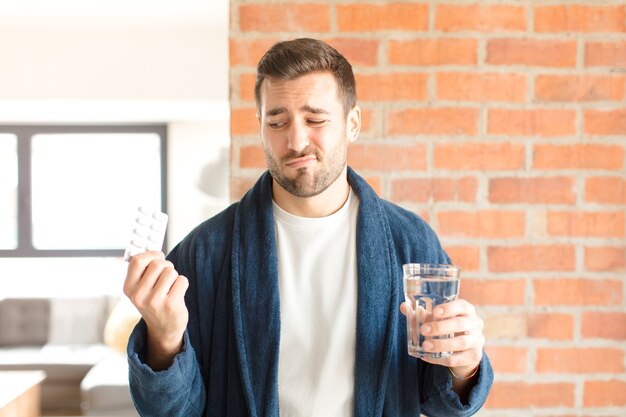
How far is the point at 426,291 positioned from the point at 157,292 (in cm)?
46

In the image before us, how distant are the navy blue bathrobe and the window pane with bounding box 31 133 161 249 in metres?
5.32

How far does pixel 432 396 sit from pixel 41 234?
19.9 feet

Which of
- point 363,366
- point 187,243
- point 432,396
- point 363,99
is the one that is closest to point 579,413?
point 432,396

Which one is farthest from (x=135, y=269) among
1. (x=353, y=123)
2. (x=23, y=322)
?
(x=23, y=322)

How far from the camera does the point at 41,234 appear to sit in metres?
6.52

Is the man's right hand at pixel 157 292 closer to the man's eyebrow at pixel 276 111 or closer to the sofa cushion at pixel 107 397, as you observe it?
the man's eyebrow at pixel 276 111

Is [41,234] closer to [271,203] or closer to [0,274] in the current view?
[0,274]

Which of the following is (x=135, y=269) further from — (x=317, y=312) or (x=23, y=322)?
(x=23, y=322)

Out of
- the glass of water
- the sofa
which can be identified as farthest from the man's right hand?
the sofa

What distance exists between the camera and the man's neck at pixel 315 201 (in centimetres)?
135

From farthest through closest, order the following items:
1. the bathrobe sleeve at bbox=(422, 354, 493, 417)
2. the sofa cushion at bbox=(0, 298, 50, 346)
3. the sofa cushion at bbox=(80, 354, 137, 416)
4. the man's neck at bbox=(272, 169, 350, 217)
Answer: the sofa cushion at bbox=(0, 298, 50, 346) → the sofa cushion at bbox=(80, 354, 137, 416) → the man's neck at bbox=(272, 169, 350, 217) → the bathrobe sleeve at bbox=(422, 354, 493, 417)

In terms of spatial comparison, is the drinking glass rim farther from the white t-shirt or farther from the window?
the window

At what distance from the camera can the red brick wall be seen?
5.19ft

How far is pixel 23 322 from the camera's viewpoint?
5734mm
